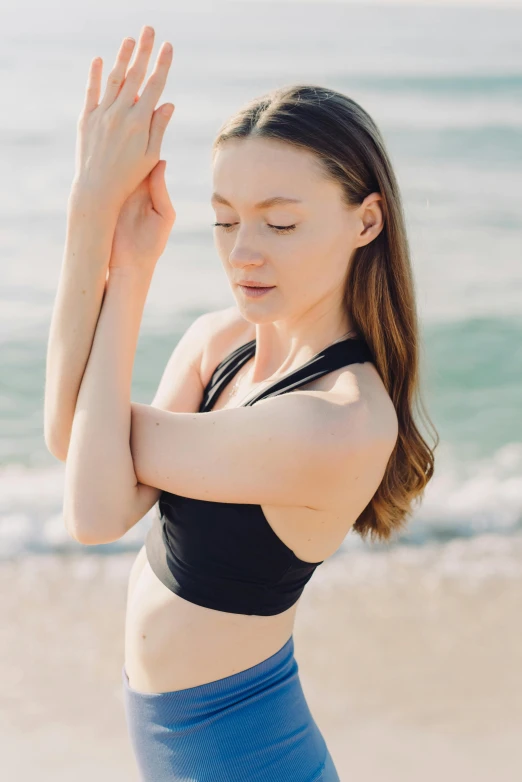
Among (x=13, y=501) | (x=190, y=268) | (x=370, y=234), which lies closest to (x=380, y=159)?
(x=370, y=234)

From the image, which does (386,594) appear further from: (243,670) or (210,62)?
(210,62)

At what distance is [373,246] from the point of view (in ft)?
7.47

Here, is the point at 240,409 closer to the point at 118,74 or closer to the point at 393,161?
the point at 118,74

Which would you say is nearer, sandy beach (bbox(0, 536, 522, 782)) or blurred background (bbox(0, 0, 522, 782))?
sandy beach (bbox(0, 536, 522, 782))

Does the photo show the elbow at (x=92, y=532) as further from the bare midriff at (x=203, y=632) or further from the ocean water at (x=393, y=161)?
the ocean water at (x=393, y=161)

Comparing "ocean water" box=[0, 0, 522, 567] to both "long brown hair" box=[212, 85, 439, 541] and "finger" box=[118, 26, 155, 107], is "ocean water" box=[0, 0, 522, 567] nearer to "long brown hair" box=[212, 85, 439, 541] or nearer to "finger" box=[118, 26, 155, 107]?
"long brown hair" box=[212, 85, 439, 541]

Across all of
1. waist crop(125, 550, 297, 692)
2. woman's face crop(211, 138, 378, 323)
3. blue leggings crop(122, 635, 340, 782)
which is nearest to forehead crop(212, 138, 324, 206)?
woman's face crop(211, 138, 378, 323)

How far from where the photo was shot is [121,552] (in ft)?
18.6

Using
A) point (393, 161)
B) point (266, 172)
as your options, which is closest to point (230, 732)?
point (266, 172)

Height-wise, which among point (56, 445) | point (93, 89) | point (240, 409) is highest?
point (93, 89)

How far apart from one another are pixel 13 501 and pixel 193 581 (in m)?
4.76

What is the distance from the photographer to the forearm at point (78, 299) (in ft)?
6.95

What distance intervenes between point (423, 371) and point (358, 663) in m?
2.48

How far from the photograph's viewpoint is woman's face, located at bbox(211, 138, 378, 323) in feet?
6.81
